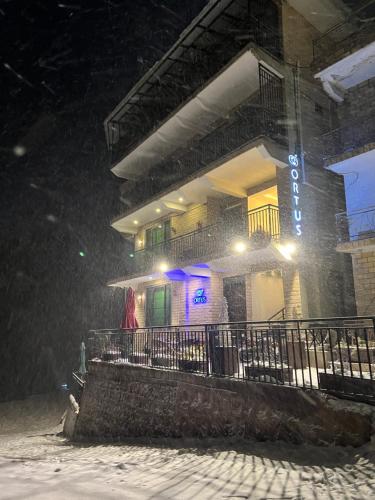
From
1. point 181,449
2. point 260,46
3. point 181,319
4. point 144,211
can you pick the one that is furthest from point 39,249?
point 181,449

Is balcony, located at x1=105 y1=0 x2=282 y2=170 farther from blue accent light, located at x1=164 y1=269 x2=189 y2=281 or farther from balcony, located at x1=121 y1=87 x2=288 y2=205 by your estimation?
blue accent light, located at x1=164 y1=269 x2=189 y2=281

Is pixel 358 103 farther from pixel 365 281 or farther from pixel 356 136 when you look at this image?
pixel 365 281

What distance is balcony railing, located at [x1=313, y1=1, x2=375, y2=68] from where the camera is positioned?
12.5 metres

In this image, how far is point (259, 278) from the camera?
592 inches

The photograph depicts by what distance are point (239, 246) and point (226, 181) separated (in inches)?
136

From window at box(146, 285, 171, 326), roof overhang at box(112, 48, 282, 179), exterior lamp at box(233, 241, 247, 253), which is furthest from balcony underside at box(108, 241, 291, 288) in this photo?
roof overhang at box(112, 48, 282, 179)

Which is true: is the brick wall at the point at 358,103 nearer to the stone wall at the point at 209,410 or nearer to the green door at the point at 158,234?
the green door at the point at 158,234

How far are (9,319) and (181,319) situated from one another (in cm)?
2208

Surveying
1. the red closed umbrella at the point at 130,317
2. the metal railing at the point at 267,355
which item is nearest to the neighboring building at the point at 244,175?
the red closed umbrella at the point at 130,317

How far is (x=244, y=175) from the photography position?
1466cm

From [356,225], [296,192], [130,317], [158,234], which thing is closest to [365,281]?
[356,225]

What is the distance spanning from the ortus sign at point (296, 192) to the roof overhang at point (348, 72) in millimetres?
3447

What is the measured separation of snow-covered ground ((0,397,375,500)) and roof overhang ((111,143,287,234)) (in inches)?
390

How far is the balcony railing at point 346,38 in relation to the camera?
41.0 ft
